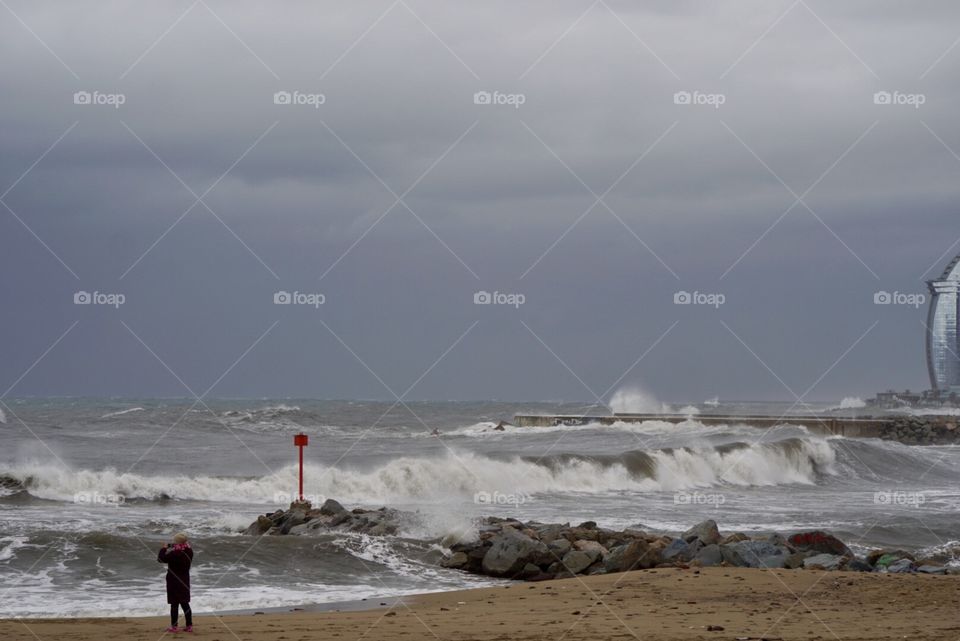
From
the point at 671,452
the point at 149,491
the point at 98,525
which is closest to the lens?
the point at 98,525

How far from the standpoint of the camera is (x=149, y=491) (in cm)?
2955

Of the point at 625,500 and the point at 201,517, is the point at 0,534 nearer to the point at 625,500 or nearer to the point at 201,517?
the point at 201,517

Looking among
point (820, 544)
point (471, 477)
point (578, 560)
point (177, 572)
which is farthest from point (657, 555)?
point (471, 477)

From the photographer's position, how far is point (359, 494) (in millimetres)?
30984

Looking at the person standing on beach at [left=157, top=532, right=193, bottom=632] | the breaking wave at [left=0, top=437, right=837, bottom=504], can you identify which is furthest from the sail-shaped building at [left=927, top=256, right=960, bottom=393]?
the person standing on beach at [left=157, top=532, right=193, bottom=632]

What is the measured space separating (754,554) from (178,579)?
861 cm

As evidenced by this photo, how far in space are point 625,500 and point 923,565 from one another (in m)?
13.7

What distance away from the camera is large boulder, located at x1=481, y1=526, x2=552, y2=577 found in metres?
16.4

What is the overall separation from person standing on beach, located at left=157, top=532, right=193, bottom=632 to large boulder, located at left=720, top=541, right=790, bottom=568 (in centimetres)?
813

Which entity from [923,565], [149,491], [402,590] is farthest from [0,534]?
[923,565]

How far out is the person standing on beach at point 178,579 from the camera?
11320mm

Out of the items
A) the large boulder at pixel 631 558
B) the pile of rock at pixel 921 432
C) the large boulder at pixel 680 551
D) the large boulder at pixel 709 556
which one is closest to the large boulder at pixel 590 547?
the large boulder at pixel 631 558

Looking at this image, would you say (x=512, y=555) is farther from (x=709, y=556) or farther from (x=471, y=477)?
(x=471, y=477)

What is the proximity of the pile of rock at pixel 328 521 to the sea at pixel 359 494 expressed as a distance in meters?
0.40
